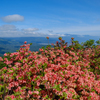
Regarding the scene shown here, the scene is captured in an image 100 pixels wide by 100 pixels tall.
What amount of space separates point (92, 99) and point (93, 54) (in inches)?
157

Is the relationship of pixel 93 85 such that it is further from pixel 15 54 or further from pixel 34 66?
pixel 15 54

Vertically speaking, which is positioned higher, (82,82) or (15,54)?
(15,54)

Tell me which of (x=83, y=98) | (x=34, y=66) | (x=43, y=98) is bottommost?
(x=83, y=98)

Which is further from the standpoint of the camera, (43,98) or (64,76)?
(64,76)

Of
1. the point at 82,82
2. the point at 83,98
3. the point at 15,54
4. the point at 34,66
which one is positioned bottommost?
the point at 83,98

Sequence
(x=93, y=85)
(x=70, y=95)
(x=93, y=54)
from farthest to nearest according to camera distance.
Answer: (x=93, y=54) → (x=93, y=85) → (x=70, y=95)

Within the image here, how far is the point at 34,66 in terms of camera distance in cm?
405

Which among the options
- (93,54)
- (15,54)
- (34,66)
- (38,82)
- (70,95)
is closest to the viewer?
(70,95)

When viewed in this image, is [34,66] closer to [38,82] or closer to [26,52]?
[38,82]

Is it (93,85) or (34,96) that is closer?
(34,96)

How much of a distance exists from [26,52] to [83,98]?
3.51 m

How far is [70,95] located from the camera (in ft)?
11.3

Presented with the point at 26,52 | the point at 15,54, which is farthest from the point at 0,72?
the point at 26,52

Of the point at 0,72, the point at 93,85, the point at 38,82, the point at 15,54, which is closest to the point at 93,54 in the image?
the point at 93,85
